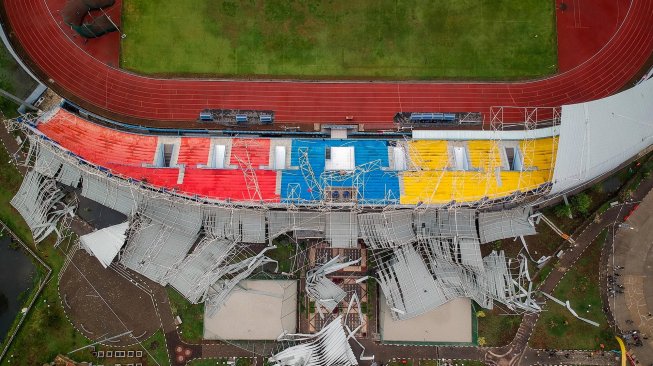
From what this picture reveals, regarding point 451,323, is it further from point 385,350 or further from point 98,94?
point 98,94

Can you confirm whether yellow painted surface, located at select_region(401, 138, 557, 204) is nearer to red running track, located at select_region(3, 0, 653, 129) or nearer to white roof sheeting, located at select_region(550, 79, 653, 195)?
white roof sheeting, located at select_region(550, 79, 653, 195)

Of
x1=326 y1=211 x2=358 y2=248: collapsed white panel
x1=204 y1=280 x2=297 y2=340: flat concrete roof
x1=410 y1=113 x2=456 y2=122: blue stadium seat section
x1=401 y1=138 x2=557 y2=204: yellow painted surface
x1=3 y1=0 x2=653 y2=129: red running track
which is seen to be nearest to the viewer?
x1=401 y1=138 x2=557 y2=204: yellow painted surface

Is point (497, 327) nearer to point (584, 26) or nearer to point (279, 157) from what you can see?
point (279, 157)

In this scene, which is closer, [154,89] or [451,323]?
[451,323]

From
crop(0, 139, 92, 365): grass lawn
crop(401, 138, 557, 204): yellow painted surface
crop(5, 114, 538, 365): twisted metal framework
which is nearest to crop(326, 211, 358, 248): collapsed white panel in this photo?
crop(5, 114, 538, 365): twisted metal framework

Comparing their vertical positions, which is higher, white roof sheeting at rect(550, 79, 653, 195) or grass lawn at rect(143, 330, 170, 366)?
white roof sheeting at rect(550, 79, 653, 195)

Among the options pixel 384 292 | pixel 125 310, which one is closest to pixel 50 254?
pixel 125 310

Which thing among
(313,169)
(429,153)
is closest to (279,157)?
(313,169)
